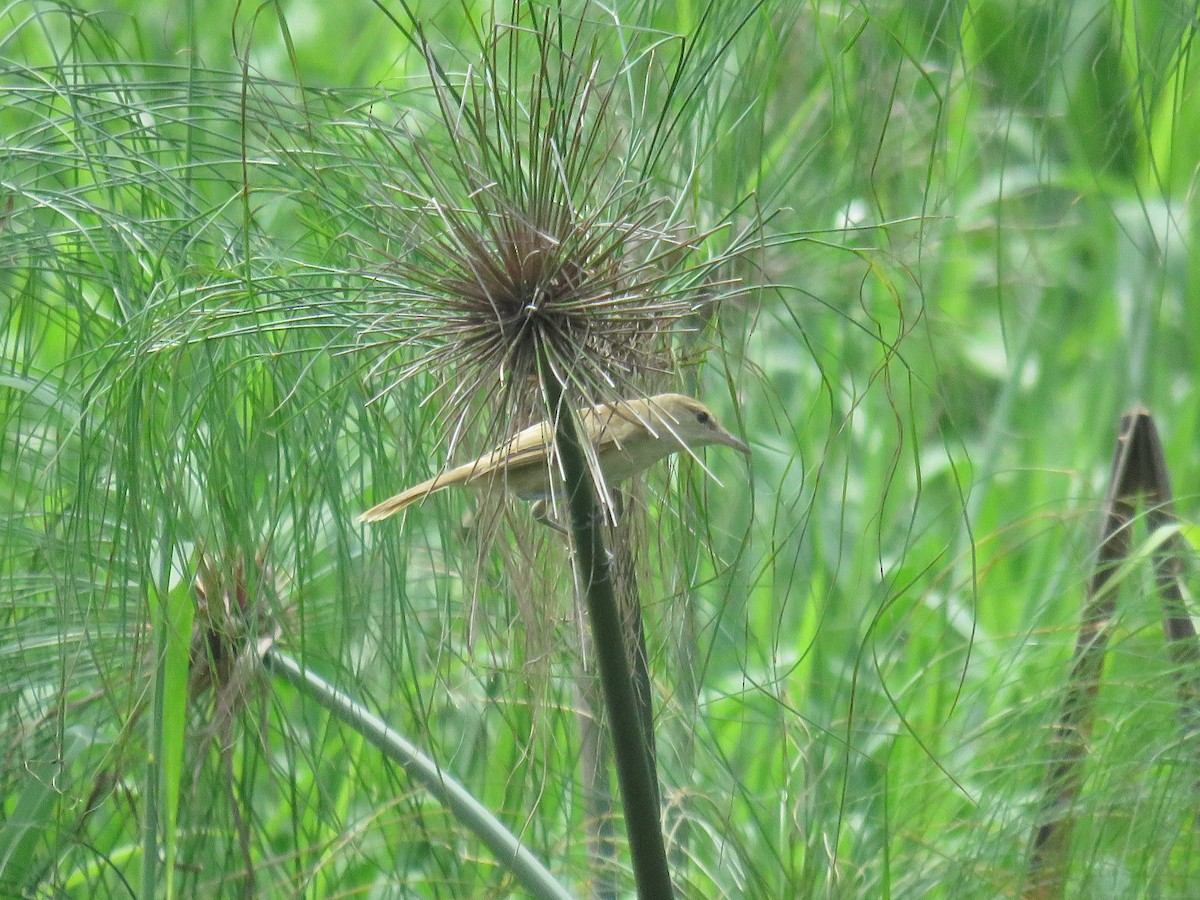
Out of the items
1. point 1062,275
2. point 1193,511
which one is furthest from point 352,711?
point 1062,275

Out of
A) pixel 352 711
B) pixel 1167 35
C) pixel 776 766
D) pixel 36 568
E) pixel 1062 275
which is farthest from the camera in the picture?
pixel 1062 275

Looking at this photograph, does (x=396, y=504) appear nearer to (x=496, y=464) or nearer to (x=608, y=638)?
(x=496, y=464)

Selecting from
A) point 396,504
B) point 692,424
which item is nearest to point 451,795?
point 396,504

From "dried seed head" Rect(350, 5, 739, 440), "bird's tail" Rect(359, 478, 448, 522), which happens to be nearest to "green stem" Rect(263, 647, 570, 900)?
"bird's tail" Rect(359, 478, 448, 522)

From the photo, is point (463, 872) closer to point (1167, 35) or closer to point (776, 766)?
point (776, 766)

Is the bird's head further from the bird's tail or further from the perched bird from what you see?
the bird's tail

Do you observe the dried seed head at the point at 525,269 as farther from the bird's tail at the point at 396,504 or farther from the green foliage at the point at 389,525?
the bird's tail at the point at 396,504

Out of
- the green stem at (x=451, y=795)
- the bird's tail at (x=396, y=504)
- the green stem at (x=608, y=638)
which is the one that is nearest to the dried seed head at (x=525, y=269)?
the green stem at (x=608, y=638)
